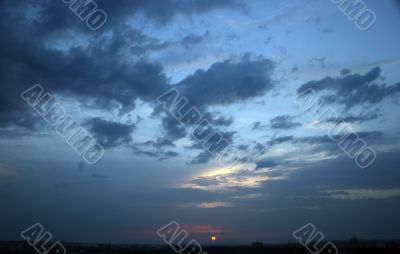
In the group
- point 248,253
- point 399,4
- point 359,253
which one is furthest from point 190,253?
point 399,4

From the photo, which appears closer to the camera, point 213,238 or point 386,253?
point 213,238

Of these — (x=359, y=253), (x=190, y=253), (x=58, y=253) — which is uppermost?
(x=359, y=253)

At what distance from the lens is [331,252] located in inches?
2781

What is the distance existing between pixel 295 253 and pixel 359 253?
1382 cm

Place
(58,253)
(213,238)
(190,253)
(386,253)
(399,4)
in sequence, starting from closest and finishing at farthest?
(399,4), (213,238), (386,253), (190,253), (58,253)

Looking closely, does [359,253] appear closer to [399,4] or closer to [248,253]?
[248,253]

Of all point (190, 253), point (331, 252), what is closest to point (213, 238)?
point (190, 253)

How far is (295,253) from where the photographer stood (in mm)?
79000

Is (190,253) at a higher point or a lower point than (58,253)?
higher

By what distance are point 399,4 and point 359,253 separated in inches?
2493

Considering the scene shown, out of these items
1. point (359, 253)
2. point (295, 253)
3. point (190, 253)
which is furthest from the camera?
point (295, 253)

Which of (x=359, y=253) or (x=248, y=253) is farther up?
(x=359, y=253)

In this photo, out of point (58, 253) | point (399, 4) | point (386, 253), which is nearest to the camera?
point (399, 4)

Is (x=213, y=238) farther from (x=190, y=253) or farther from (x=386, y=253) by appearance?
(x=386, y=253)
